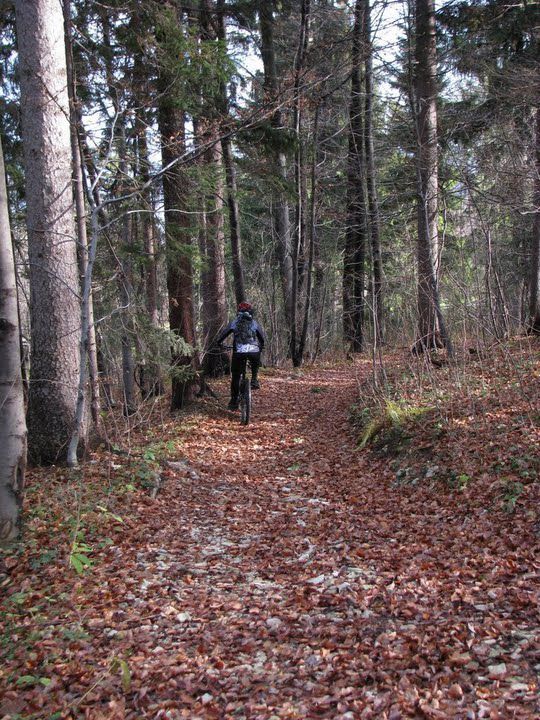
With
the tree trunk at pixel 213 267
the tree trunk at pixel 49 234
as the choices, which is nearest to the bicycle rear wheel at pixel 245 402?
the tree trunk at pixel 213 267

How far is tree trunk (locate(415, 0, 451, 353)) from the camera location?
397 inches

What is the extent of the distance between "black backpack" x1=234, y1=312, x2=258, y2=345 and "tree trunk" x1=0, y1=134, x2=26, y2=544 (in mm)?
4819

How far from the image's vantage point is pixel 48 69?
19.1 feet

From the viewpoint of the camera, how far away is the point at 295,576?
426 cm

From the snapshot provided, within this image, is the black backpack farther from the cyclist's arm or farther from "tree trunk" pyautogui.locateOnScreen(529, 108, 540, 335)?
"tree trunk" pyautogui.locateOnScreen(529, 108, 540, 335)

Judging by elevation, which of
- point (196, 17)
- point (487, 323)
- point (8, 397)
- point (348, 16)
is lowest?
point (8, 397)

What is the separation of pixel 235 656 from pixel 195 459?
4.11 m

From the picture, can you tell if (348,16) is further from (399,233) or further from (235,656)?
(235,656)

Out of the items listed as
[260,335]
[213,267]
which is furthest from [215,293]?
[260,335]

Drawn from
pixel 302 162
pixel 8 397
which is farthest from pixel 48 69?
pixel 302 162

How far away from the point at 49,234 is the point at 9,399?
7.89 ft

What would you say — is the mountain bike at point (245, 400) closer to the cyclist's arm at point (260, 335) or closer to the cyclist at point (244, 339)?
the cyclist at point (244, 339)

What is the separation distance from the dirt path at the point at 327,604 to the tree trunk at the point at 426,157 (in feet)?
15.5

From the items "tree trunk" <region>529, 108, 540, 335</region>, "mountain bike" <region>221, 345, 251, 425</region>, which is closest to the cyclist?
"mountain bike" <region>221, 345, 251, 425</region>
